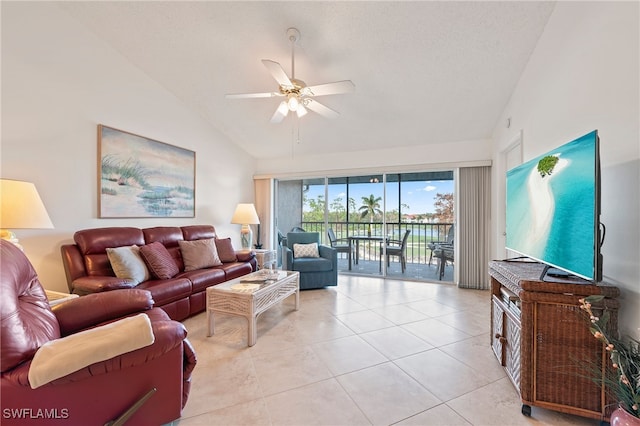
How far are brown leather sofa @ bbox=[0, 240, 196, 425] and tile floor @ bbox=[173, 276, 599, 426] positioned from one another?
1.16 ft

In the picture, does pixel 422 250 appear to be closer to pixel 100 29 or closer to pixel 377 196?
pixel 377 196

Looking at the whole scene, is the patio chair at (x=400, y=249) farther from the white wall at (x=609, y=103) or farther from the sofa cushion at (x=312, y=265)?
the white wall at (x=609, y=103)

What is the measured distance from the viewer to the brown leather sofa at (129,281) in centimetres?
246

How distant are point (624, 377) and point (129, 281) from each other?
131 inches

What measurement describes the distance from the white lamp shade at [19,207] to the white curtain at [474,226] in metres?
4.81

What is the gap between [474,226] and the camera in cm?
413

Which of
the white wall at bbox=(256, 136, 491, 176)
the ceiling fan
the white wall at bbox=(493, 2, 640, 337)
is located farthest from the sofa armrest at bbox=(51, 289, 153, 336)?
the white wall at bbox=(256, 136, 491, 176)

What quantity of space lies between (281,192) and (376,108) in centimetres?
280

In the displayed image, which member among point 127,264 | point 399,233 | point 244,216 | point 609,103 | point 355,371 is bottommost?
point 355,371

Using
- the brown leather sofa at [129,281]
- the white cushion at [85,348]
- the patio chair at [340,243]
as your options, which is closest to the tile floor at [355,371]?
the brown leather sofa at [129,281]

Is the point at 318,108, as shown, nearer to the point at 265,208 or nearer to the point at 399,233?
the point at 399,233

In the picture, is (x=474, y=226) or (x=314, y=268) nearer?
(x=314, y=268)

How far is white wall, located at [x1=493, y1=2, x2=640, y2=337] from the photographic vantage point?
4.57 ft

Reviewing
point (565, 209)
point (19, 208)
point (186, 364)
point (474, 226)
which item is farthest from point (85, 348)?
point (474, 226)
